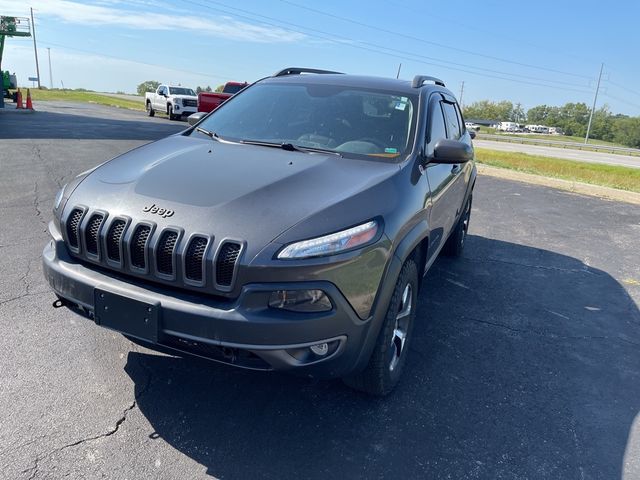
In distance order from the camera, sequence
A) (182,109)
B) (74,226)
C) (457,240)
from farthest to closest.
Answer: (182,109)
(457,240)
(74,226)

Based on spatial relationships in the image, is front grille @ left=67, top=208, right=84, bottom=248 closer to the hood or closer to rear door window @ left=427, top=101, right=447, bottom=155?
the hood

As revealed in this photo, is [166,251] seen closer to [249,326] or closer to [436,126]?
[249,326]

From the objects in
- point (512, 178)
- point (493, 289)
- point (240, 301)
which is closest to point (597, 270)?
point (493, 289)

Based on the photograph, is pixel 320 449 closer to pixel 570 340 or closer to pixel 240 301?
pixel 240 301

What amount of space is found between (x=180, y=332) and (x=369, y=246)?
945 mm

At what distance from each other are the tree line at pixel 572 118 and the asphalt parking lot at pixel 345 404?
115940 millimetres

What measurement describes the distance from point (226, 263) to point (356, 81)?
2.39 metres

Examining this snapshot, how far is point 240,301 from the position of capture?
216 cm

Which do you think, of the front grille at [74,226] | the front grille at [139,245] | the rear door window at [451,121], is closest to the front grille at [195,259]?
the front grille at [139,245]

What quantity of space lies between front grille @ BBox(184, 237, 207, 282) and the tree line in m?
118

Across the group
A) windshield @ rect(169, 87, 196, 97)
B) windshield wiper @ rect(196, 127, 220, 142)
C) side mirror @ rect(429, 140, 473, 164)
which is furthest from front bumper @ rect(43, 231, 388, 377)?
windshield @ rect(169, 87, 196, 97)

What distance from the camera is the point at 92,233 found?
8.04 ft

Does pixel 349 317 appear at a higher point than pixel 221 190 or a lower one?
lower

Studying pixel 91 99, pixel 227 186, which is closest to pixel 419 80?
pixel 227 186
